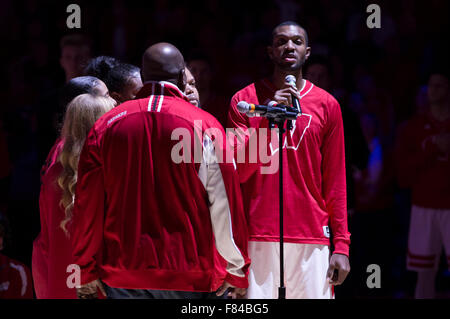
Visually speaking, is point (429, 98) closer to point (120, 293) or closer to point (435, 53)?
point (435, 53)

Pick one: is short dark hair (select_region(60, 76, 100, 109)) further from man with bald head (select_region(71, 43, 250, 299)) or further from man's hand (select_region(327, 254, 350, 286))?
man's hand (select_region(327, 254, 350, 286))

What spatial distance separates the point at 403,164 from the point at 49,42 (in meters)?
3.25

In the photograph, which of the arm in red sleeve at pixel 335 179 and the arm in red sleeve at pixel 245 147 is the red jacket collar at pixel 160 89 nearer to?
the arm in red sleeve at pixel 245 147

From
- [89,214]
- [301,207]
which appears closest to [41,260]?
[89,214]

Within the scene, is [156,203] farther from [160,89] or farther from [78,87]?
→ [78,87]

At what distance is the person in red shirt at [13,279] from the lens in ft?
15.4

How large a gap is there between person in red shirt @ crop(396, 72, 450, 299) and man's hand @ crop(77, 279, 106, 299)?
3.23 metres

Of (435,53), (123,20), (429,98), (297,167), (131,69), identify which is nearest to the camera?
(297,167)

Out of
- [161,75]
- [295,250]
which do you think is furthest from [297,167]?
[161,75]

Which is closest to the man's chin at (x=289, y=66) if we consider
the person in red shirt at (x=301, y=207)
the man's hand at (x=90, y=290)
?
the person in red shirt at (x=301, y=207)

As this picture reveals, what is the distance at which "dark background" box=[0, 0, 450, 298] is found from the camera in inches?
231

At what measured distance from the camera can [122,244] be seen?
3.08 metres

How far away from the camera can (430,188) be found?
575 cm

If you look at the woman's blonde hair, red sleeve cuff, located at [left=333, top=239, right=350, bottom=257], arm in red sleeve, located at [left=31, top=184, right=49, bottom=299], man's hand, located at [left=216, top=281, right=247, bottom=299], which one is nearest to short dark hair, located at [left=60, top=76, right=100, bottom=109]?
the woman's blonde hair
